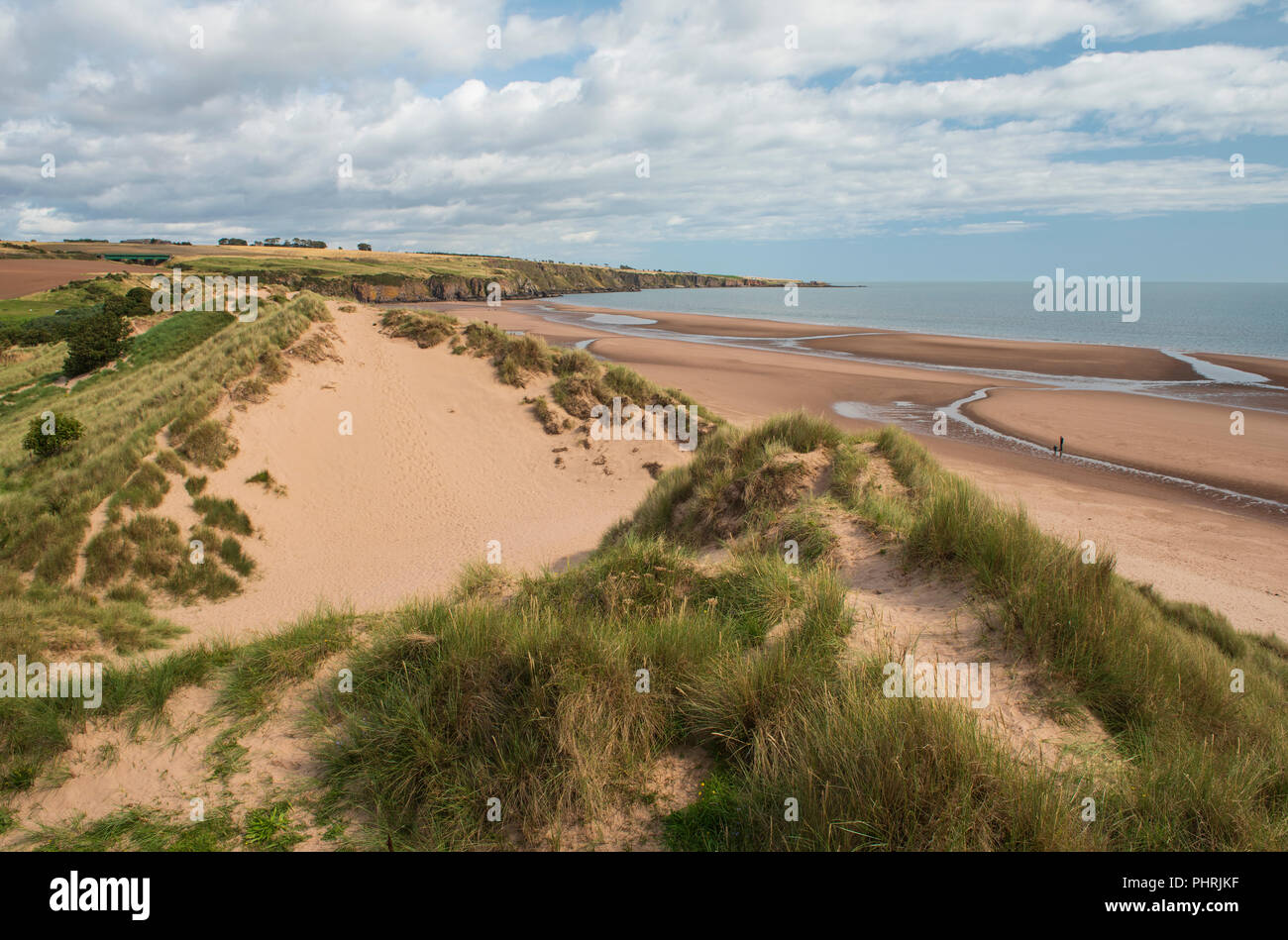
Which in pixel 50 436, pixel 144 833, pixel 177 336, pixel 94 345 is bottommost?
pixel 144 833

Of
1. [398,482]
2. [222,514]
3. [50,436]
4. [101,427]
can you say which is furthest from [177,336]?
[222,514]

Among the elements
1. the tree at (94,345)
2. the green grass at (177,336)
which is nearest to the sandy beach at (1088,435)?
the green grass at (177,336)

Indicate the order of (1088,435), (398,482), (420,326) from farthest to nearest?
(1088,435) → (420,326) → (398,482)

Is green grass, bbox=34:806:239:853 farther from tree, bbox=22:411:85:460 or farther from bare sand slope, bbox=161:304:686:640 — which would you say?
tree, bbox=22:411:85:460

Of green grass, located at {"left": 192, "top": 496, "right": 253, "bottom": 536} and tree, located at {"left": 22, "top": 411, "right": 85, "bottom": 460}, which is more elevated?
tree, located at {"left": 22, "top": 411, "right": 85, "bottom": 460}

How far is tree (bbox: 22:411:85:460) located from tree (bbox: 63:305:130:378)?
13.0 m

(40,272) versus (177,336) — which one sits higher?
(40,272)

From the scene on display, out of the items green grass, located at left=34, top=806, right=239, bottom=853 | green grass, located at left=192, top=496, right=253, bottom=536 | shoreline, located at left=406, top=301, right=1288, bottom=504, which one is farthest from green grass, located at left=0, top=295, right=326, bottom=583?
shoreline, located at left=406, top=301, right=1288, bottom=504

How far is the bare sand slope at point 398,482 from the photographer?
12.3 meters

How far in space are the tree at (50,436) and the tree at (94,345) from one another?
13.0m

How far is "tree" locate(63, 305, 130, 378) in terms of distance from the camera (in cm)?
2489

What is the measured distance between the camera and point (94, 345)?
25.4 meters

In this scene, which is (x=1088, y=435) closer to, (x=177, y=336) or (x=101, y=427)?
(x=101, y=427)

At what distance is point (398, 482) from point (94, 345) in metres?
18.9
